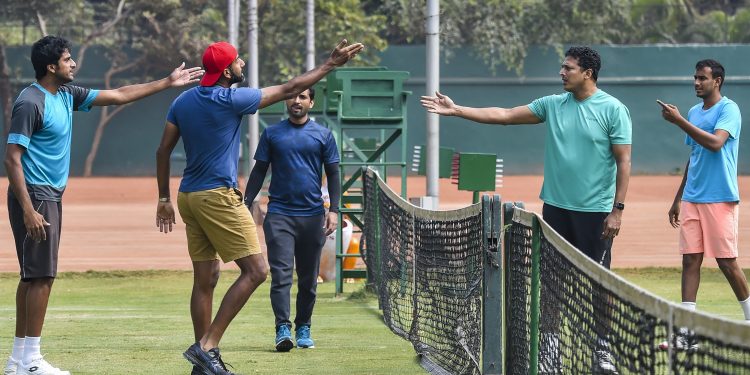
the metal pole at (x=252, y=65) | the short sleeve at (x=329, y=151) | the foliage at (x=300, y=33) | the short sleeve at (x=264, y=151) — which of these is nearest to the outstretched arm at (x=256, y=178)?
the short sleeve at (x=264, y=151)

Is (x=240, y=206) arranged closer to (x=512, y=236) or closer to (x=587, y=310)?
(x=512, y=236)

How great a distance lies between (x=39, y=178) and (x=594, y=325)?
3528mm

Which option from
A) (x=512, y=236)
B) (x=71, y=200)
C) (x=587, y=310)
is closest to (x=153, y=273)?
(x=512, y=236)

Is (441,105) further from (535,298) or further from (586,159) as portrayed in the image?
(535,298)

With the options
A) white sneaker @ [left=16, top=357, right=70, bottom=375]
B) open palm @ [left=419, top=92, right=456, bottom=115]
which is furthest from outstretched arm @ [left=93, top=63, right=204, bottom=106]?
white sneaker @ [left=16, top=357, right=70, bottom=375]

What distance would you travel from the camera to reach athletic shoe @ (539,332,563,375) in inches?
267

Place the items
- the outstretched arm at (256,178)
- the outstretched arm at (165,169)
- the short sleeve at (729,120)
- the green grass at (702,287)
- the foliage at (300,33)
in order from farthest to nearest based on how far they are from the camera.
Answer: the foliage at (300,33) → the green grass at (702,287) → the outstretched arm at (256,178) → the short sleeve at (729,120) → the outstretched arm at (165,169)

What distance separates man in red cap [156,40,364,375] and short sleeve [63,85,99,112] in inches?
24.0

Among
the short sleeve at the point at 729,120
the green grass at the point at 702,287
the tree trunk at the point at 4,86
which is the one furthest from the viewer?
the tree trunk at the point at 4,86

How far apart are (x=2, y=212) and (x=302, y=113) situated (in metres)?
22.7

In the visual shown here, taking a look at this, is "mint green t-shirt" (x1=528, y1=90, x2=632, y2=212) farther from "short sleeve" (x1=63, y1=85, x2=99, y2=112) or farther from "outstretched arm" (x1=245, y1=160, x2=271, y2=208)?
"short sleeve" (x1=63, y1=85, x2=99, y2=112)

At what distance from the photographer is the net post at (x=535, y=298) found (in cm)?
696

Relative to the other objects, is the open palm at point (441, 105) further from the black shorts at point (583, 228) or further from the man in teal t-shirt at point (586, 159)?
the black shorts at point (583, 228)

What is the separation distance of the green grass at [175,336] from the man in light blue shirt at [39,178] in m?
0.53
